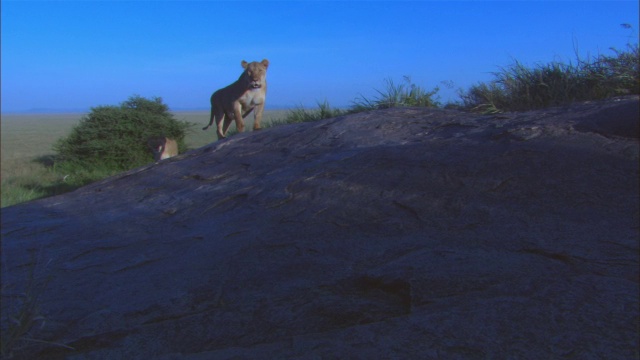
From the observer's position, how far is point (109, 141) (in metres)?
16.9

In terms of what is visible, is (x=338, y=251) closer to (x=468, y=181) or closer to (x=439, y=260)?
(x=439, y=260)

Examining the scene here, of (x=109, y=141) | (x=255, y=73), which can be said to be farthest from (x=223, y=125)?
(x=109, y=141)

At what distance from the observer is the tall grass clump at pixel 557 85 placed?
595 centimetres

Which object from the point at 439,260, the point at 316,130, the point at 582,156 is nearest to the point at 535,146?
the point at 582,156

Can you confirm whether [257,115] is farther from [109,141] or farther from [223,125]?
[109,141]

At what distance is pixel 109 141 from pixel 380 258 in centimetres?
1535

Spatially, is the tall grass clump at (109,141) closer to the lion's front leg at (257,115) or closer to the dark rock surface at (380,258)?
the lion's front leg at (257,115)

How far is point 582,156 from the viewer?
369cm

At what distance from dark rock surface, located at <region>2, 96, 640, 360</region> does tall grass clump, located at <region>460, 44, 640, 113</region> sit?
158 centimetres

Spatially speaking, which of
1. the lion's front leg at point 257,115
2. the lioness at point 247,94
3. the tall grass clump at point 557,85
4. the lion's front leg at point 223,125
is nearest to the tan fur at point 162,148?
the lion's front leg at point 223,125

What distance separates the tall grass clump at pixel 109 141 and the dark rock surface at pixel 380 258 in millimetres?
12201

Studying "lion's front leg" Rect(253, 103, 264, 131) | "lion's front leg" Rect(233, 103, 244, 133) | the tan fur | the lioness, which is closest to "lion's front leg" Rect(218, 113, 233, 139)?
the lioness

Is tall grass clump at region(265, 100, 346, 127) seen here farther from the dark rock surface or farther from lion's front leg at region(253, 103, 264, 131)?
the dark rock surface

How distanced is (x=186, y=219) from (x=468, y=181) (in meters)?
2.13
